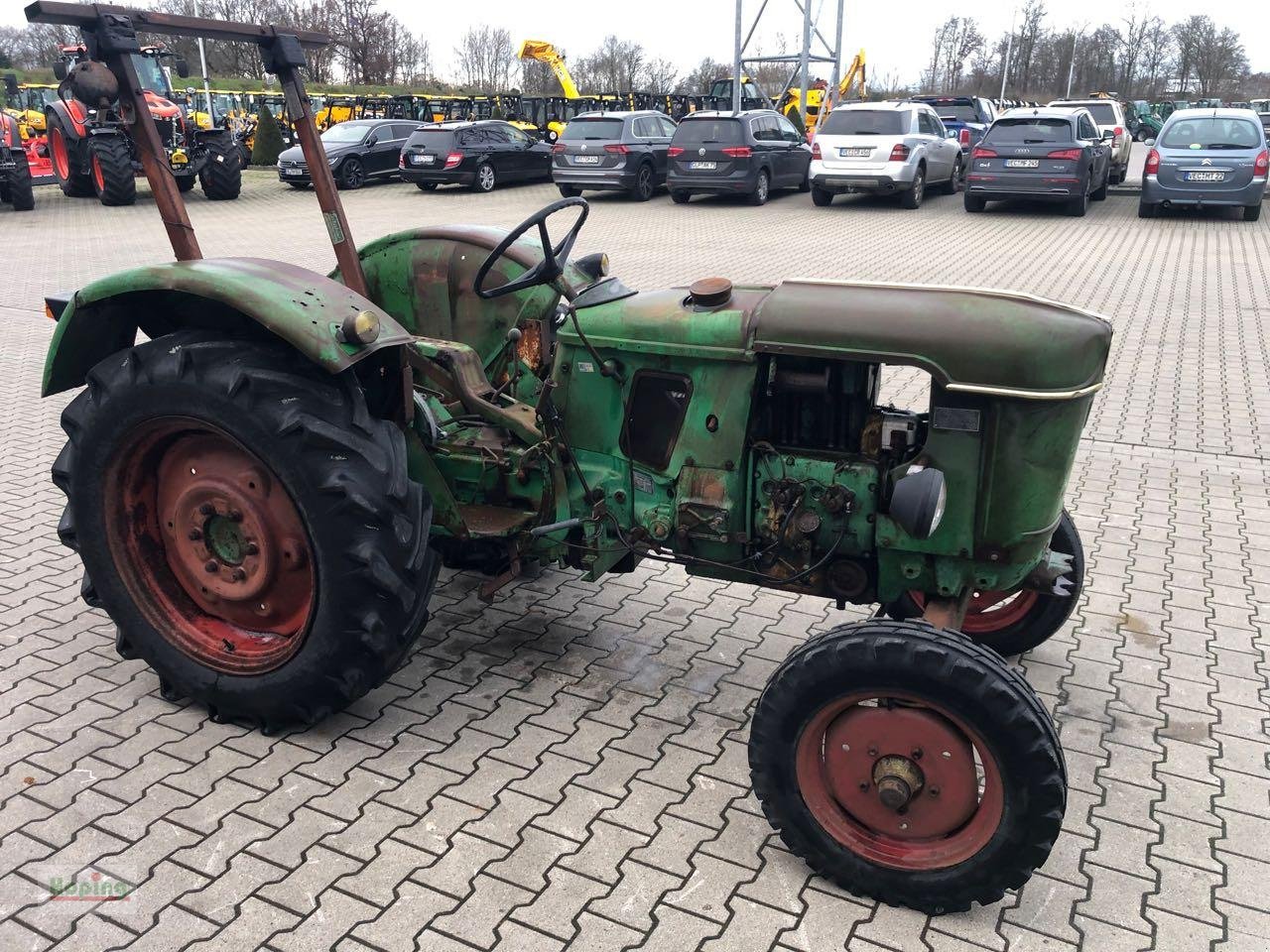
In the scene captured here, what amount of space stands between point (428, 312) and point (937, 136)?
1551cm

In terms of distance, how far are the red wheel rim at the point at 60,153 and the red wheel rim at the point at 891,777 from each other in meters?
18.7

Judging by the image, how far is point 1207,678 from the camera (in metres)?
3.64

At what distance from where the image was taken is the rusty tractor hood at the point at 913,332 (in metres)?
2.60

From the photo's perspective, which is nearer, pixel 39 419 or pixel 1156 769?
pixel 1156 769

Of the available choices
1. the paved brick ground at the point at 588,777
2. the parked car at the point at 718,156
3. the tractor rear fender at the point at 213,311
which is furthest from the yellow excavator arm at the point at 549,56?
the tractor rear fender at the point at 213,311

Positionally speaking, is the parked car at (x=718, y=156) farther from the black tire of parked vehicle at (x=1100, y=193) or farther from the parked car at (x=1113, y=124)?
the parked car at (x=1113, y=124)

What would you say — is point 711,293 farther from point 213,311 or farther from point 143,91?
point 143,91

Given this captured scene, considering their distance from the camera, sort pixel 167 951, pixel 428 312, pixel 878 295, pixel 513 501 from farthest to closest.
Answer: pixel 428 312, pixel 513 501, pixel 878 295, pixel 167 951

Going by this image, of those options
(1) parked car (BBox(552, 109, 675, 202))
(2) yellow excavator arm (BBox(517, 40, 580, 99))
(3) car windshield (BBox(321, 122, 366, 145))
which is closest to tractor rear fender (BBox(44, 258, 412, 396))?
(1) parked car (BBox(552, 109, 675, 202))

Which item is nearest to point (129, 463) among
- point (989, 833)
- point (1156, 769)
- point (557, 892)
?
point (557, 892)

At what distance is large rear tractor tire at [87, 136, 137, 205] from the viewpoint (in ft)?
52.0

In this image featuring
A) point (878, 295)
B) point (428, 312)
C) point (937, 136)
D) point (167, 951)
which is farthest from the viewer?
point (937, 136)

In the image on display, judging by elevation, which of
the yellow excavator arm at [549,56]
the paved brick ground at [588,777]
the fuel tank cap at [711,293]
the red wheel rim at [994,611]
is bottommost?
the paved brick ground at [588,777]

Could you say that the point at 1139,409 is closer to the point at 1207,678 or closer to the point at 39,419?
the point at 1207,678
